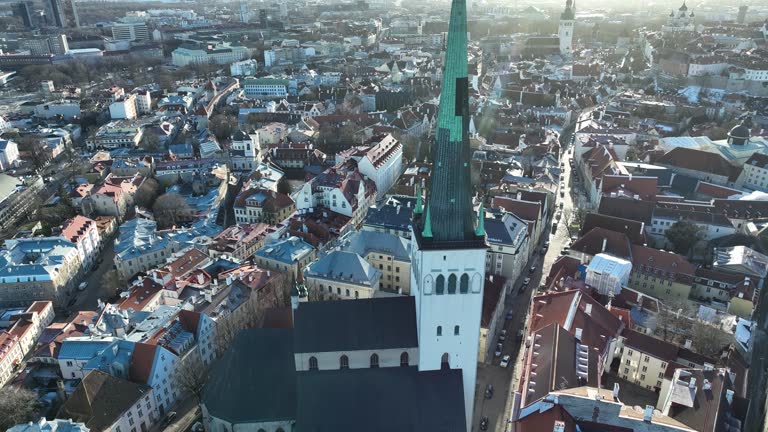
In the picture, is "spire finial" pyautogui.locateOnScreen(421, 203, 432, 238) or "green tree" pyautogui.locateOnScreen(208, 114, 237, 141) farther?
"green tree" pyautogui.locateOnScreen(208, 114, 237, 141)

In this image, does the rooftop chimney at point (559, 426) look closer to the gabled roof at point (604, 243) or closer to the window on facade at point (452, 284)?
the window on facade at point (452, 284)

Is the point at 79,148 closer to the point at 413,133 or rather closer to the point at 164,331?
the point at 413,133

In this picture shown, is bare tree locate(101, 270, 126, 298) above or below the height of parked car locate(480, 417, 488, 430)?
above

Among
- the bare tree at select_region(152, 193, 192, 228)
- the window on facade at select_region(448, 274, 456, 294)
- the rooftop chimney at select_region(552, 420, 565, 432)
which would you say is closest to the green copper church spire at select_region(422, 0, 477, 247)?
the window on facade at select_region(448, 274, 456, 294)

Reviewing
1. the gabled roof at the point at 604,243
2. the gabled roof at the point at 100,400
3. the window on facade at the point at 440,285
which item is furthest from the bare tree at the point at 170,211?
the window on facade at the point at 440,285

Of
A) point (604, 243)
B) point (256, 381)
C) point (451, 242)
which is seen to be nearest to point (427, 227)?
point (451, 242)

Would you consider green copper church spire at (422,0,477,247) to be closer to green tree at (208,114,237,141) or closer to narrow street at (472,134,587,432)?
narrow street at (472,134,587,432)

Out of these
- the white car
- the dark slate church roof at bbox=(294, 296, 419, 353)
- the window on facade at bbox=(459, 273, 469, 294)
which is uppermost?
the window on facade at bbox=(459, 273, 469, 294)
